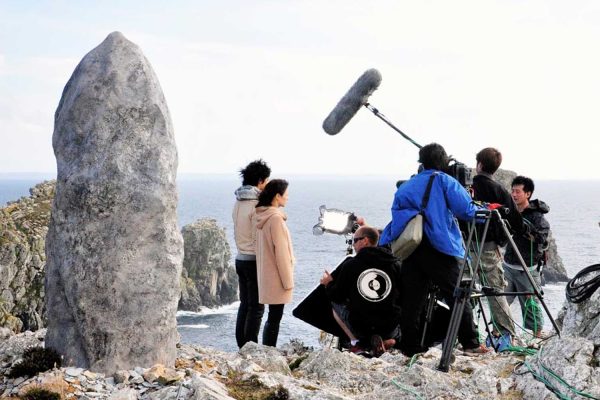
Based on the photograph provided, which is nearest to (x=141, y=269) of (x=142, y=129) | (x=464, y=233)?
(x=142, y=129)

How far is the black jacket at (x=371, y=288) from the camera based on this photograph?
965cm

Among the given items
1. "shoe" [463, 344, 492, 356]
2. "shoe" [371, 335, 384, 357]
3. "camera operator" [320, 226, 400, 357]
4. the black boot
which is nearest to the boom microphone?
"camera operator" [320, 226, 400, 357]

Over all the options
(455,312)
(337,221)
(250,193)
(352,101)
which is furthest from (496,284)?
(250,193)

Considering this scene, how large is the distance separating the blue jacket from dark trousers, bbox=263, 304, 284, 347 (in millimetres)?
2089

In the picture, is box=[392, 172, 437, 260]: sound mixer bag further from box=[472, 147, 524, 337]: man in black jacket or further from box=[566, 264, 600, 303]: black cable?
box=[566, 264, 600, 303]: black cable

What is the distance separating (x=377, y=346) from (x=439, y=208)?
7.10 feet

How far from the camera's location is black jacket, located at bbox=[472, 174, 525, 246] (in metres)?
9.75

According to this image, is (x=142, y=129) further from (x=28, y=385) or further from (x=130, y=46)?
(x=28, y=385)

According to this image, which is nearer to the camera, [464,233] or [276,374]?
[276,374]

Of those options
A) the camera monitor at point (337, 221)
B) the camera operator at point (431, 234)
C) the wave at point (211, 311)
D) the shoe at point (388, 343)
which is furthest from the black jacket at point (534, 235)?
the wave at point (211, 311)

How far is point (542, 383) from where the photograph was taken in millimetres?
7598

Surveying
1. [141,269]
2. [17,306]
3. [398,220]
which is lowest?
[17,306]

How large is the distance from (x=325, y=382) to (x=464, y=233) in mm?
3068

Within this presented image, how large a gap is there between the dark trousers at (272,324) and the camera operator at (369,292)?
2.41 feet
